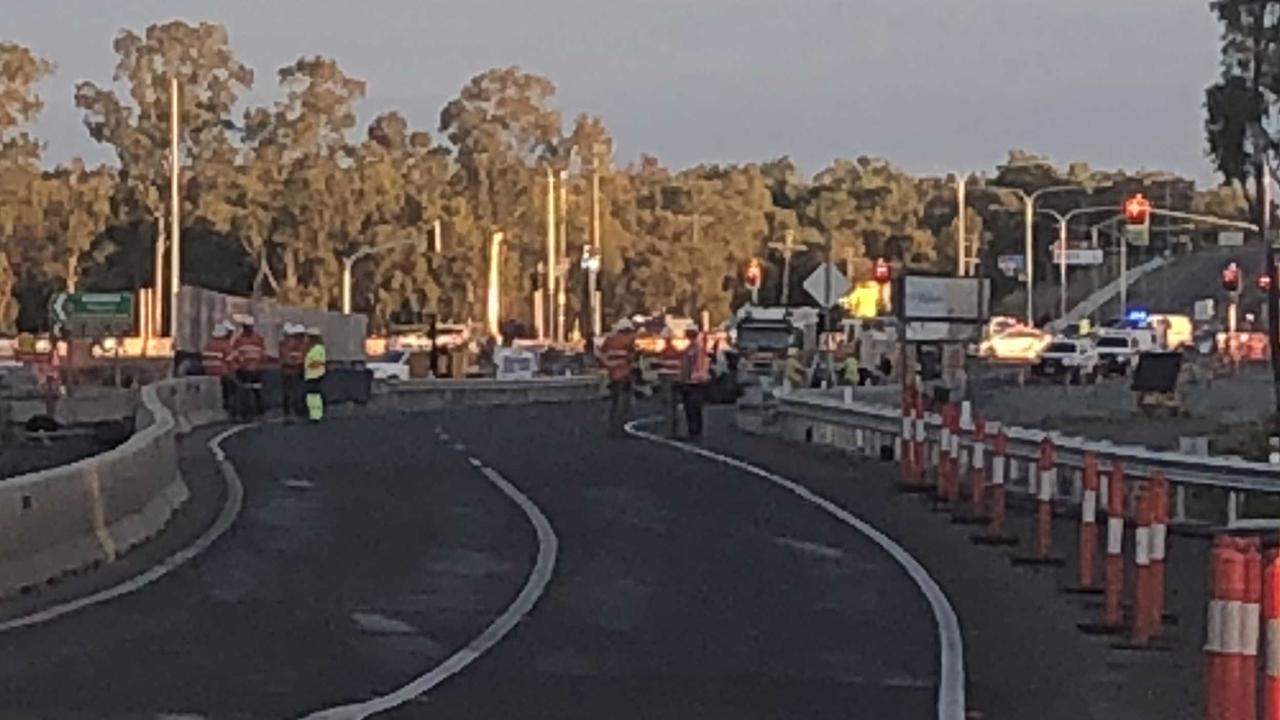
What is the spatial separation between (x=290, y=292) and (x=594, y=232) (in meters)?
18.3

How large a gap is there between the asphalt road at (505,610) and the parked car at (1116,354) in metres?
63.9

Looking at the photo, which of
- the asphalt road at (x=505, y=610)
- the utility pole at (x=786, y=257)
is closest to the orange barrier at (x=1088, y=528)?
the asphalt road at (x=505, y=610)

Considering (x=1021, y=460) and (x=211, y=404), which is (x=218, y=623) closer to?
(x=1021, y=460)

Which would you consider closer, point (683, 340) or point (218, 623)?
point (218, 623)

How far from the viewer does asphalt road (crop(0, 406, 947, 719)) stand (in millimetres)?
13344

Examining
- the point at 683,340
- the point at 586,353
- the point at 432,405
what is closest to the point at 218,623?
the point at 683,340

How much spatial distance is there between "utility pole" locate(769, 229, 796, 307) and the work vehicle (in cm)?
3790

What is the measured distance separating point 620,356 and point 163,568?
68.0ft

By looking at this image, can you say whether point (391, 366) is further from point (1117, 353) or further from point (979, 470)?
point (979, 470)

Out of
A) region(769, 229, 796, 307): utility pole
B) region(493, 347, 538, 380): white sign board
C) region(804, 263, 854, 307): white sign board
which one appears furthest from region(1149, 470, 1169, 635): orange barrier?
region(769, 229, 796, 307): utility pole

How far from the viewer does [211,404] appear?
4653cm

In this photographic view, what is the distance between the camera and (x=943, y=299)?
40.7 meters

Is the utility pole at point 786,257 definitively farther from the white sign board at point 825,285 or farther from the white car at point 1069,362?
the white sign board at point 825,285

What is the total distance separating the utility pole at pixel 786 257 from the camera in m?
139
